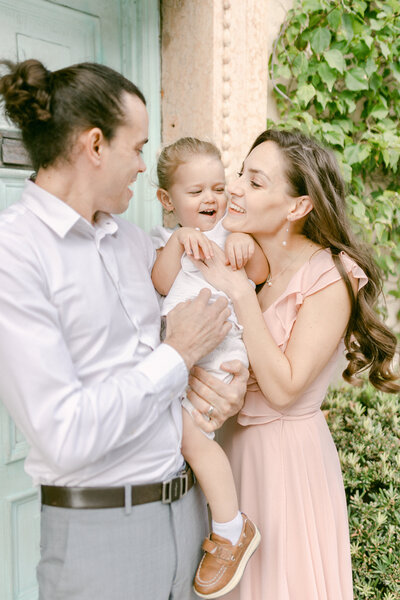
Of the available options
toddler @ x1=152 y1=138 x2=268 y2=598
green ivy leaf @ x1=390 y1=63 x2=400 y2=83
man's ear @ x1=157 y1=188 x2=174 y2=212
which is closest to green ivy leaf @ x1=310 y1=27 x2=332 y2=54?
green ivy leaf @ x1=390 y1=63 x2=400 y2=83

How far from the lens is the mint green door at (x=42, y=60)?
204cm

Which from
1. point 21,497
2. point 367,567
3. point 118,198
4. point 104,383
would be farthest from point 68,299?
point 367,567

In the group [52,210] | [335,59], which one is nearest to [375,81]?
[335,59]

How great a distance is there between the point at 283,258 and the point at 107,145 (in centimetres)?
83

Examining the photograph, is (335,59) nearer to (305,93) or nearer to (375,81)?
(305,93)

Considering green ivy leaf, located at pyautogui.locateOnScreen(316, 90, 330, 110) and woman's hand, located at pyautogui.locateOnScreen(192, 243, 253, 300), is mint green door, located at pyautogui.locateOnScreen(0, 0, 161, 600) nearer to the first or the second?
woman's hand, located at pyautogui.locateOnScreen(192, 243, 253, 300)

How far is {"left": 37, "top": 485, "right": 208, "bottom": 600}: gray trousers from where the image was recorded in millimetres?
1328

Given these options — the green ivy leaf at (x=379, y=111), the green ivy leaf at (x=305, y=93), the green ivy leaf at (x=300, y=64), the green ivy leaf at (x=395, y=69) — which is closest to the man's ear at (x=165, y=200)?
the green ivy leaf at (x=305, y=93)

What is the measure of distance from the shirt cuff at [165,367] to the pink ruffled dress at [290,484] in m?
0.55

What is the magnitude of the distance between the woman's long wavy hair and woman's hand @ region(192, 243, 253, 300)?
0.33 m

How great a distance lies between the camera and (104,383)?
125cm

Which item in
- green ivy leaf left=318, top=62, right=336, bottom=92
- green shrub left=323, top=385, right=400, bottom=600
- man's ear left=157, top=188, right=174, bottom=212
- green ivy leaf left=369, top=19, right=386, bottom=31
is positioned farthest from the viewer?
green ivy leaf left=369, top=19, right=386, bottom=31

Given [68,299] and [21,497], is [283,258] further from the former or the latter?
[21,497]

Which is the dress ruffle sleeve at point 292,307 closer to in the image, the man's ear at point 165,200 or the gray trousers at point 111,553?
the gray trousers at point 111,553
